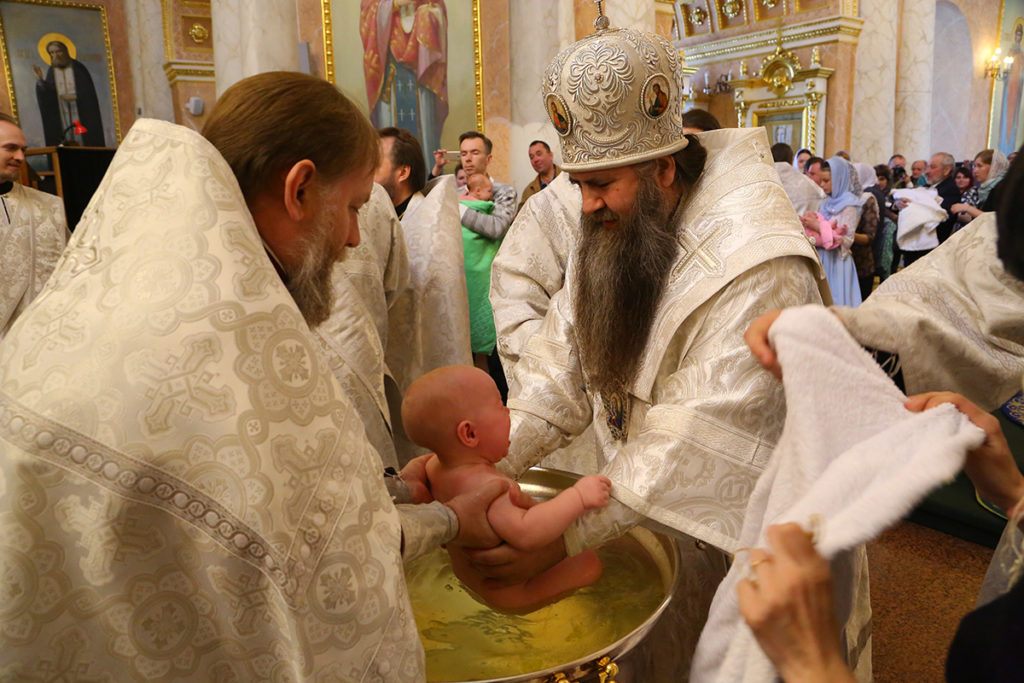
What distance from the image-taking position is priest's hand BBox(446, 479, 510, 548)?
5.51 ft

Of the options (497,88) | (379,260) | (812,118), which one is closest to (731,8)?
(812,118)

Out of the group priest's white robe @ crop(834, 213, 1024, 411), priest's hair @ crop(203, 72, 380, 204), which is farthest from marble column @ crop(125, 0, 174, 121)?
priest's white robe @ crop(834, 213, 1024, 411)

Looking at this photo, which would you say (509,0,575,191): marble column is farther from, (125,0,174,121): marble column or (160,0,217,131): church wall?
(125,0,174,121): marble column

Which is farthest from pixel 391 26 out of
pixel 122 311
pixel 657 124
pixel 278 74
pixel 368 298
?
pixel 122 311

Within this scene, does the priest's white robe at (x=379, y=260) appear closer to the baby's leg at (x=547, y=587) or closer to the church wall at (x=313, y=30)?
the baby's leg at (x=547, y=587)

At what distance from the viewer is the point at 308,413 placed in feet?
3.79

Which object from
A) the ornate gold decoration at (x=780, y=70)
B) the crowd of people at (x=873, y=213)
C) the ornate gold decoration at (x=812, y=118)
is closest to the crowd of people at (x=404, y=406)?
the crowd of people at (x=873, y=213)

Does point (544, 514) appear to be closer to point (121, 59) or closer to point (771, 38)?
point (121, 59)

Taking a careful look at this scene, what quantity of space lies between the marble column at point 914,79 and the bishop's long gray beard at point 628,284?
14132mm

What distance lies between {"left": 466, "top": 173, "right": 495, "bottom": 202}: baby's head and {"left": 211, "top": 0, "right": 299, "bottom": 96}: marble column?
1.63 m

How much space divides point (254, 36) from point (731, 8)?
1479cm

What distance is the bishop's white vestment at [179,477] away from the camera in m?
1.07

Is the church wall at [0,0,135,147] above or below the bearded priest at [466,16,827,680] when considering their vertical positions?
above

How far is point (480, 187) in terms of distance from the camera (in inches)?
204
